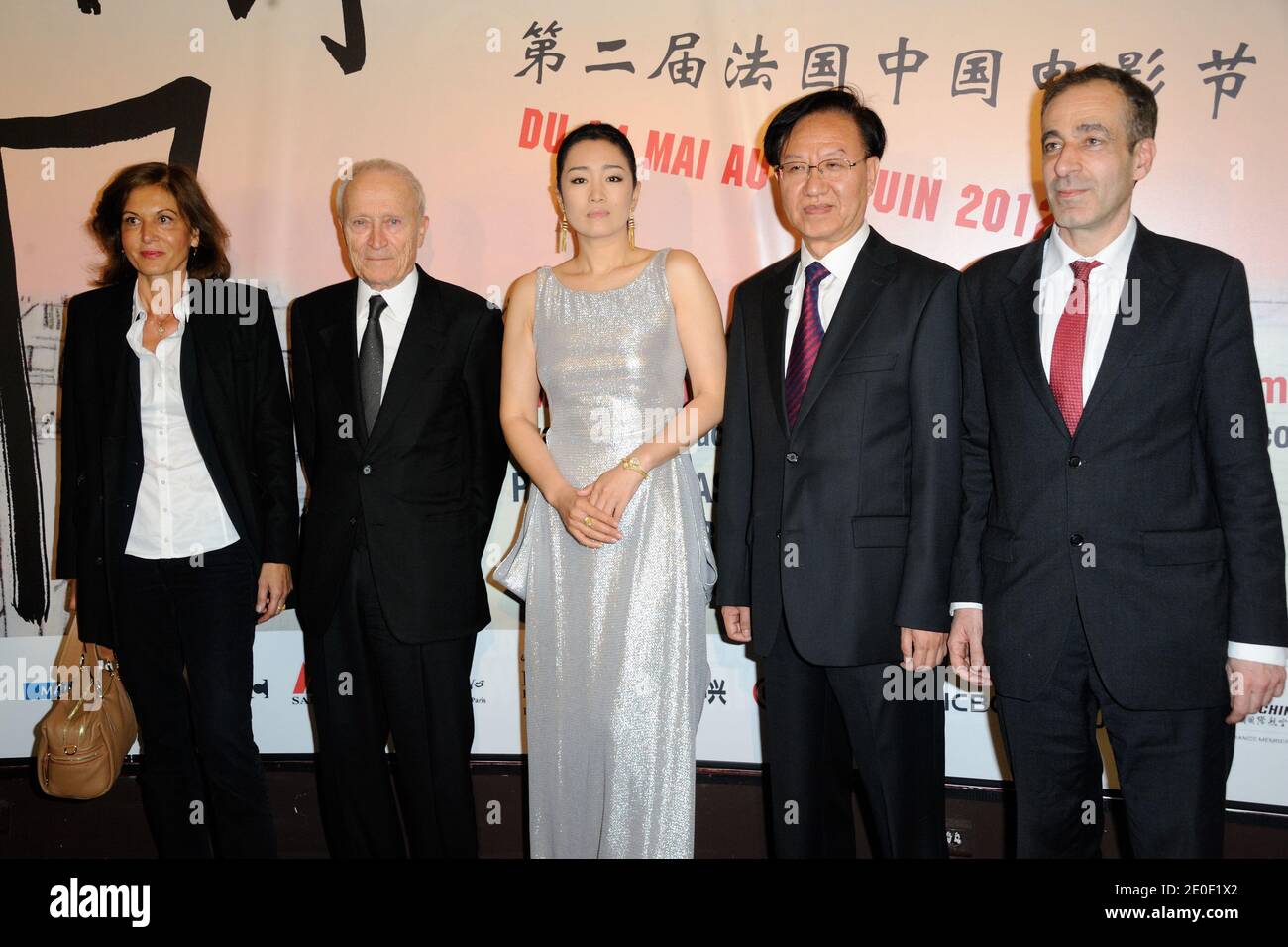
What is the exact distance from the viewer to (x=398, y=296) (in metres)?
2.82

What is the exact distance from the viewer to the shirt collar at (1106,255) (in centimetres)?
221

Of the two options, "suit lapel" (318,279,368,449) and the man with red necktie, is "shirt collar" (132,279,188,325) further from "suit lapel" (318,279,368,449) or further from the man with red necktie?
the man with red necktie

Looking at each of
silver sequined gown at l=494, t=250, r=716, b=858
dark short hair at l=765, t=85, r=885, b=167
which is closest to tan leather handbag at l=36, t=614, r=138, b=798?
silver sequined gown at l=494, t=250, r=716, b=858

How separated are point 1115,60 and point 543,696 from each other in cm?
249

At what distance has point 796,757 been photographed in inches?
97.3

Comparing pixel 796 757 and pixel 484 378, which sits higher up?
pixel 484 378

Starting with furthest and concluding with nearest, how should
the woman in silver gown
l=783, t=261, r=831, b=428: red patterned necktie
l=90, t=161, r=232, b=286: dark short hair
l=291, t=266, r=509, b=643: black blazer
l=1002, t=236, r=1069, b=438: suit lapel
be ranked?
l=90, t=161, r=232, b=286: dark short hair < l=291, t=266, r=509, b=643: black blazer < the woman in silver gown < l=783, t=261, r=831, b=428: red patterned necktie < l=1002, t=236, r=1069, b=438: suit lapel

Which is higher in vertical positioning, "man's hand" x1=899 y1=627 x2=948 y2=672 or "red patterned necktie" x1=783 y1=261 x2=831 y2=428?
"red patterned necktie" x1=783 y1=261 x2=831 y2=428

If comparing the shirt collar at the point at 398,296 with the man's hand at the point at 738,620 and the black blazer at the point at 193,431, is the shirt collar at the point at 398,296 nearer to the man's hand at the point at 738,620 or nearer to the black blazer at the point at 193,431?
the black blazer at the point at 193,431

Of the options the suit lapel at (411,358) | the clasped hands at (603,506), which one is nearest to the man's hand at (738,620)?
the clasped hands at (603,506)

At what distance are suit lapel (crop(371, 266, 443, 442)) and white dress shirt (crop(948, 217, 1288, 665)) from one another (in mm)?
1521

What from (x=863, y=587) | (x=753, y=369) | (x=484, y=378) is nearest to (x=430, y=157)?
(x=484, y=378)

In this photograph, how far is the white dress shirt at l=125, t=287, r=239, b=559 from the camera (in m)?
2.77
